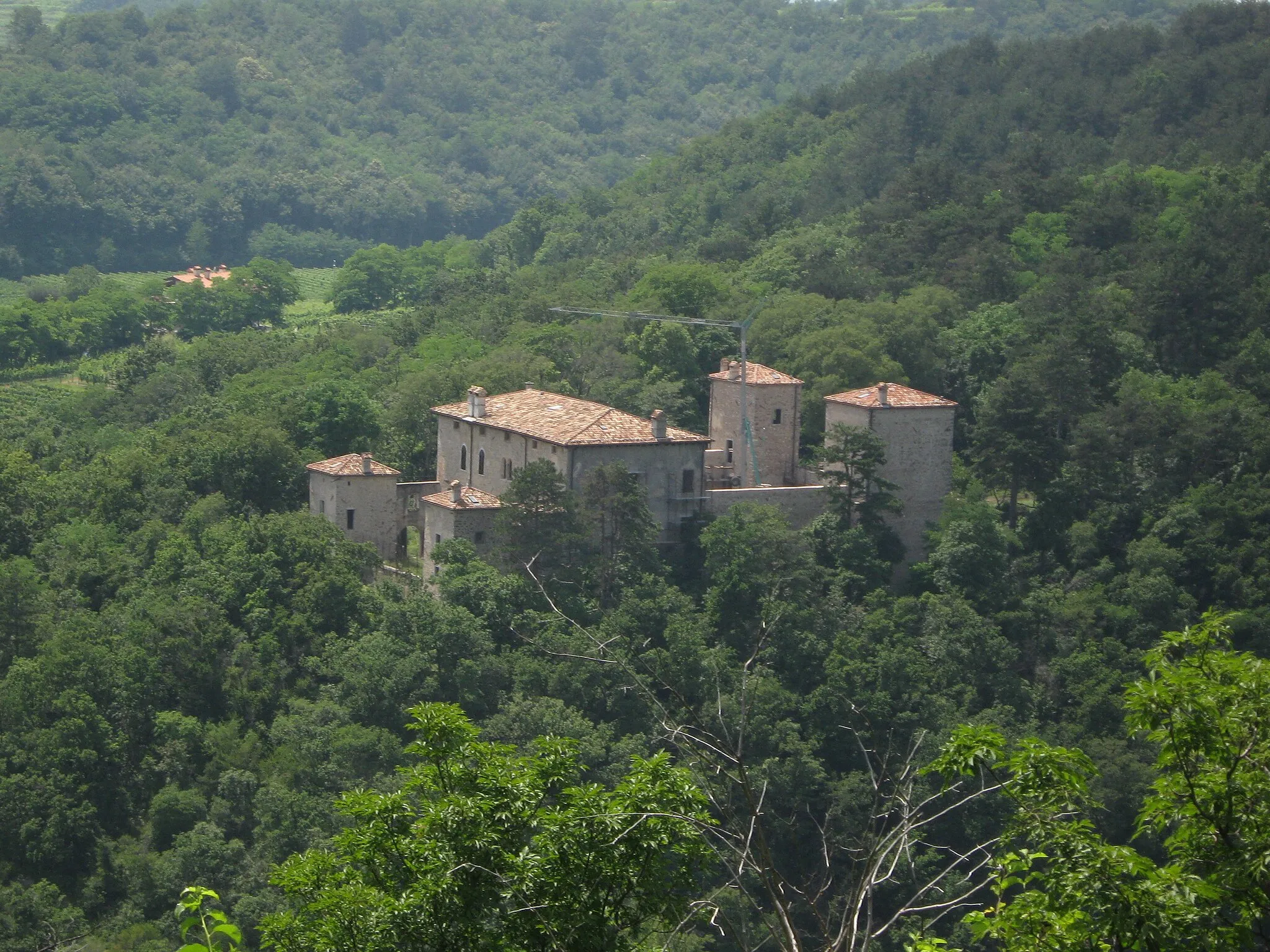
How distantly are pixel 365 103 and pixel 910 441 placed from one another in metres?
102

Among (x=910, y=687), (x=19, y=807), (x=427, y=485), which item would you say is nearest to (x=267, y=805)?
(x=19, y=807)

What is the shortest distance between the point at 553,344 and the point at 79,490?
1252 centimetres

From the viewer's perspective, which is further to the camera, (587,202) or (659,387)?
(587,202)

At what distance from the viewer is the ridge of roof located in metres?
39.4

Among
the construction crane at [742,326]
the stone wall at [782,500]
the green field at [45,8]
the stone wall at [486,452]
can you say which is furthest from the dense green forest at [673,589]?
the green field at [45,8]

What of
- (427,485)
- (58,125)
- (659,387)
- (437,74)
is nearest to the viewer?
(427,485)

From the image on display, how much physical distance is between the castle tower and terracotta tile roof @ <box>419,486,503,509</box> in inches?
186

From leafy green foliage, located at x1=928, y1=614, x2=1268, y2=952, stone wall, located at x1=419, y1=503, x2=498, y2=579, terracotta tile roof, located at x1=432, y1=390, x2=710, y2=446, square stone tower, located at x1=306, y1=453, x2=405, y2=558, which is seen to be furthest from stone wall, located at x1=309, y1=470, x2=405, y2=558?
leafy green foliage, located at x1=928, y1=614, x2=1268, y2=952

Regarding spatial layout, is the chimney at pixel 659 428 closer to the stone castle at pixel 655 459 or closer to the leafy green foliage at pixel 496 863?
the stone castle at pixel 655 459

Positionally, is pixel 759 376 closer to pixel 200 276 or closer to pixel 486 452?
pixel 486 452

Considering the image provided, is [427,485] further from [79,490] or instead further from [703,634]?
[79,490]

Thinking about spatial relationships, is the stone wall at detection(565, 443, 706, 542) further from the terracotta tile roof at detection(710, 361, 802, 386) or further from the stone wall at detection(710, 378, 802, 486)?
the terracotta tile roof at detection(710, 361, 802, 386)

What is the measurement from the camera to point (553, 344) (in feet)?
168

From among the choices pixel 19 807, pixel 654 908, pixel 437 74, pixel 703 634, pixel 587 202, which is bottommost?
pixel 19 807
